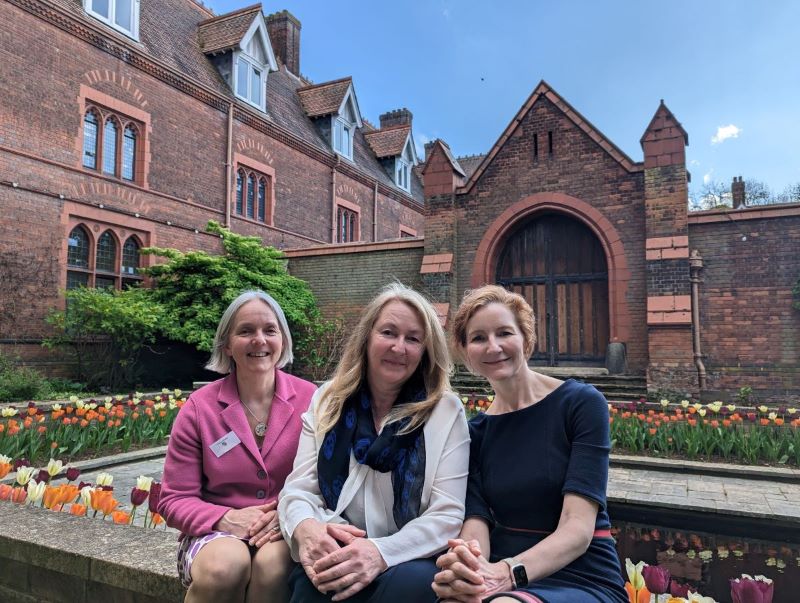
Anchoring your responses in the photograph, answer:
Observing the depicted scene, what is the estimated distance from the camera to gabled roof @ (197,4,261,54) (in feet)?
57.7

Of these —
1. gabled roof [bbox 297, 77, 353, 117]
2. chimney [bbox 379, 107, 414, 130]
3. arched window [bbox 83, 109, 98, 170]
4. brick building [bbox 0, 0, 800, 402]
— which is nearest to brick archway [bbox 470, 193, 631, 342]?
brick building [bbox 0, 0, 800, 402]

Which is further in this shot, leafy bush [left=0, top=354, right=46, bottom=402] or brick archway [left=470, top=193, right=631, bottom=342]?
brick archway [left=470, top=193, right=631, bottom=342]

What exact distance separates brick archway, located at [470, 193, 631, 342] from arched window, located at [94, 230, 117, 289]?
8640 mm

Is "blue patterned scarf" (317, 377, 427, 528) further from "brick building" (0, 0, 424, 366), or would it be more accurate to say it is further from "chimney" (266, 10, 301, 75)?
"chimney" (266, 10, 301, 75)

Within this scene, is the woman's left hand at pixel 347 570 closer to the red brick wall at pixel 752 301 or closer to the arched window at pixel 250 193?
the red brick wall at pixel 752 301

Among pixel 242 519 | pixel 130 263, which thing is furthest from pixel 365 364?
pixel 130 263

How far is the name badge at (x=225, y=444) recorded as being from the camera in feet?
7.50

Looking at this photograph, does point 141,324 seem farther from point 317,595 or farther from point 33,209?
point 317,595

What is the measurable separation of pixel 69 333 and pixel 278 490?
1139cm

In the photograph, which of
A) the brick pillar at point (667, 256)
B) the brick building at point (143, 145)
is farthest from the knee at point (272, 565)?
the brick building at point (143, 145)

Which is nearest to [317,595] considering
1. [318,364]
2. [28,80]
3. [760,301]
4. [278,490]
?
→ [278,490]

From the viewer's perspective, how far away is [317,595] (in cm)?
181

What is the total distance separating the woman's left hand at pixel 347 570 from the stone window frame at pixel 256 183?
52.3 ft

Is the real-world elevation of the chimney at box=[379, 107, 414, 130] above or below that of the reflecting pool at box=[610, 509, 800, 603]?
above
